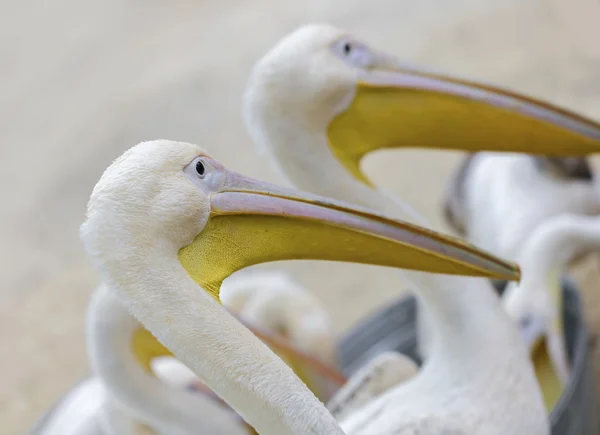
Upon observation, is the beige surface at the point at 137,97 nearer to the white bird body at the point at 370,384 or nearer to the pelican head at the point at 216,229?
the white bird body at the point at 370,384

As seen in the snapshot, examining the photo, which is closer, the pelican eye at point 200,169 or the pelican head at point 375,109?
the pelican eye at point 200,169

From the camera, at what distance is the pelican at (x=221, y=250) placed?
44.8 inches

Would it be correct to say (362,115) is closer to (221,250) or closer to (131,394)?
(221,250)

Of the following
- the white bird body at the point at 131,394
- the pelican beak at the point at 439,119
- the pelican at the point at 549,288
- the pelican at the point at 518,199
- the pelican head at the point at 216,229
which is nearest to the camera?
the pelican head at the point at 216,229

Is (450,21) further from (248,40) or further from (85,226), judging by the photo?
(85,226)

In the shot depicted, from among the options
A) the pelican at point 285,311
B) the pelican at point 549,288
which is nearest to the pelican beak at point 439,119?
the pelican at point 549,288

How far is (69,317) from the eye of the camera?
3691 millimetres

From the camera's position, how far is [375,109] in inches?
64.8

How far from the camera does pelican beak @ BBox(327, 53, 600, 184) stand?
164 centimetres

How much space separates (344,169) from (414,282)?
256 millimetres

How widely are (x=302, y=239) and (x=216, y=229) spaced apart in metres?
0.14

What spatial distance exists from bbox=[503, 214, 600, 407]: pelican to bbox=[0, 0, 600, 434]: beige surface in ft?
3.83

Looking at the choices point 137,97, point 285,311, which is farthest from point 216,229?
point 137,97

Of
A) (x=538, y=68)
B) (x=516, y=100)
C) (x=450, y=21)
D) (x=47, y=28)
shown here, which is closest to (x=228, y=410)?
(x=516, y=100)
